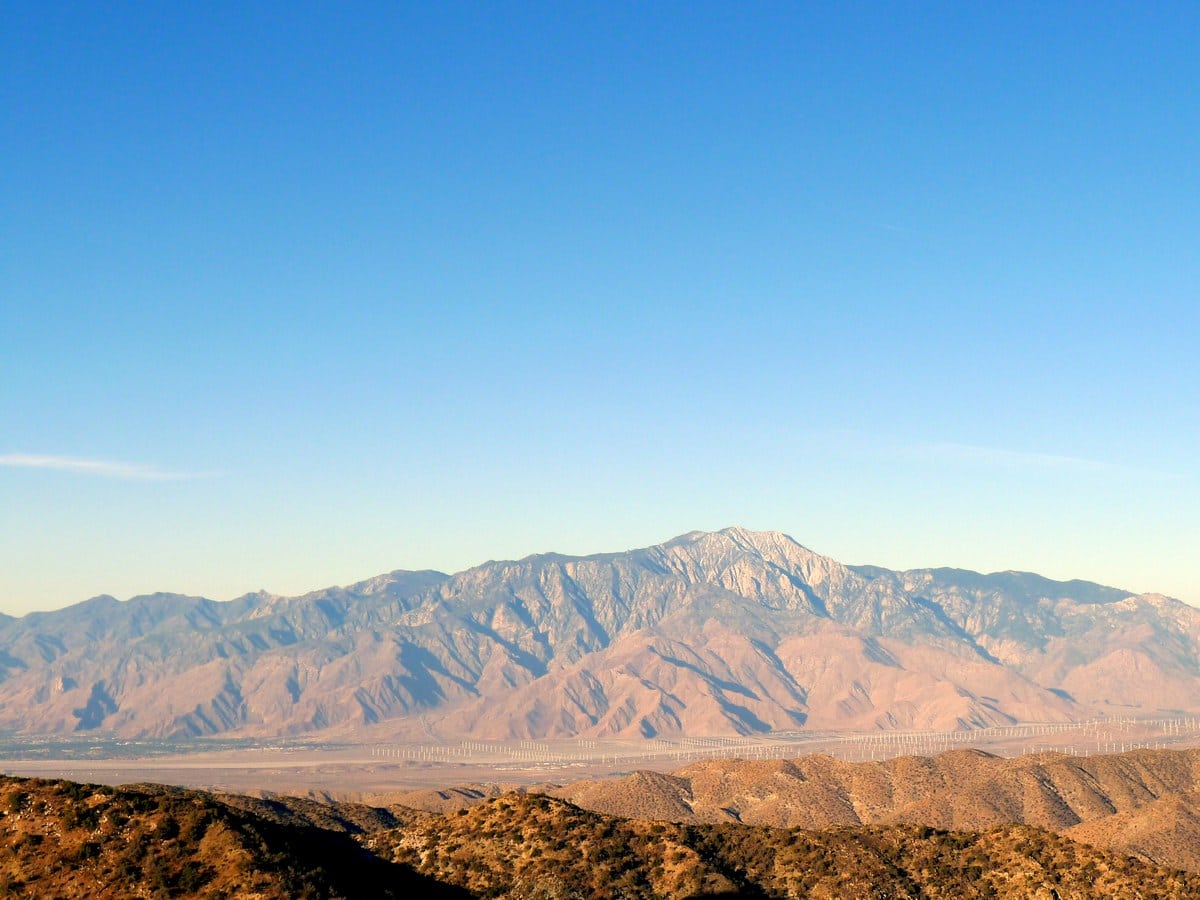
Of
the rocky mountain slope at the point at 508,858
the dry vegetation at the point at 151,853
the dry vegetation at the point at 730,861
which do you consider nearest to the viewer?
the dry vegetation at the point at 151,853

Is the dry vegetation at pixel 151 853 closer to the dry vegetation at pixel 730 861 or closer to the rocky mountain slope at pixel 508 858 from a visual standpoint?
the rocky mountain slope at pixel 508 858

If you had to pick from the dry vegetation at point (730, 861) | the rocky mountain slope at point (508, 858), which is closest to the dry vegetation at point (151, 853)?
the rocky mountain slope at point (508, 858)

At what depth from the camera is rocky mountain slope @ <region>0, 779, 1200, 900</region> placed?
56.9m

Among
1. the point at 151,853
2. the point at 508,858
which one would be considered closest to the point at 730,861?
the point at 508,858

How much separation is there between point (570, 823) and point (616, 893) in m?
12.2

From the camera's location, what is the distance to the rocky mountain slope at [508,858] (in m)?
56.9

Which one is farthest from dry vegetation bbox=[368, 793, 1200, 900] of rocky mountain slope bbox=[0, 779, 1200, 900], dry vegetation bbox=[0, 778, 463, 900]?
dry vegetation bbox=[0, 778, 463, 900]

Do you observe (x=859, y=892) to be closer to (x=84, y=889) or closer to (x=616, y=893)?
(x=616, y=893)

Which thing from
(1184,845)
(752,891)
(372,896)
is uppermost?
(372,896)

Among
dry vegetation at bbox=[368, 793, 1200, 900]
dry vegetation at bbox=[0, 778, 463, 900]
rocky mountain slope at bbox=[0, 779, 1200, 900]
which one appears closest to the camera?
dry vegetation at bbox=[0, 778, 463, 900]

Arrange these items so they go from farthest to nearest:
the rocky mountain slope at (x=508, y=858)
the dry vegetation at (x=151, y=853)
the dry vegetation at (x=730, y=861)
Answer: the dry vegetation at (x=730, y=861) < the rocky mountain slope at (x=508, y=858) < the dry vegetation at (x=151, y=853)

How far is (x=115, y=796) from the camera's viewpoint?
213ft

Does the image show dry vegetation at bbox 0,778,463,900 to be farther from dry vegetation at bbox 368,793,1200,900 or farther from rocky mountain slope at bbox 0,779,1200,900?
dry vegetation at bbox 368,793,1200,900

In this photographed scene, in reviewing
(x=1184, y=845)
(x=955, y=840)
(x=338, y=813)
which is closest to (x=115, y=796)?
(x=955, y=840)
